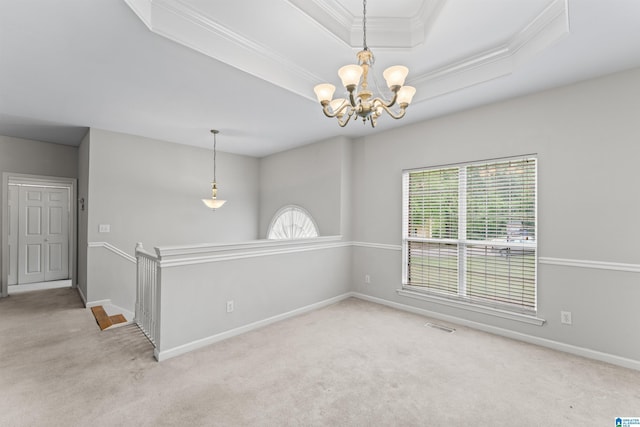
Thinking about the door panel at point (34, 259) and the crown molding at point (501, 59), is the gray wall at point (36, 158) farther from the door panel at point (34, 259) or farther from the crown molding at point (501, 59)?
the crown molding at point (501, 59)

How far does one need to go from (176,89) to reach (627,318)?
4.82 m

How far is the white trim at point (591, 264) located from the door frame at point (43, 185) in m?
7.33

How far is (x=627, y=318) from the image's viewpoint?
2570 mm

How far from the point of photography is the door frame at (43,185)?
480cm

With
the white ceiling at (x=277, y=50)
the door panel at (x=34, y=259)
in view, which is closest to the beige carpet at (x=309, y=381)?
the door panel at (x=34, y=259)

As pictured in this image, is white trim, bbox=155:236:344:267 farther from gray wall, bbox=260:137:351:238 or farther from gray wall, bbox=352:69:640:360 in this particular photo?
gray wall, bbox=352:69:640:360

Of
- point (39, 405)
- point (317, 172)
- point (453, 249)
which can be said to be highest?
point (317, 172)

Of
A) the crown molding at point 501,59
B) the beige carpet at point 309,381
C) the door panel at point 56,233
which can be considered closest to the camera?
the beige carpet at point 309,381

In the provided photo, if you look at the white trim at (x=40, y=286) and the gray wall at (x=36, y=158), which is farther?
the white trim at (x=40, y=286)

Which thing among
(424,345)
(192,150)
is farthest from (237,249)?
(192,150)

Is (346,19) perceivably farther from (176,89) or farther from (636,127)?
(636,127)

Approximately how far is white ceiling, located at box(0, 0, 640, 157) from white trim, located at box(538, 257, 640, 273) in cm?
175

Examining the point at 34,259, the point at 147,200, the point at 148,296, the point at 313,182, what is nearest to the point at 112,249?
the point at 147,200

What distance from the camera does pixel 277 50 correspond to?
265 centimetres
